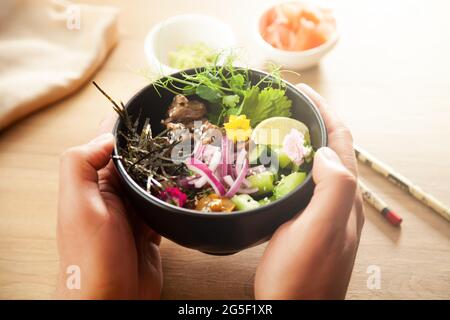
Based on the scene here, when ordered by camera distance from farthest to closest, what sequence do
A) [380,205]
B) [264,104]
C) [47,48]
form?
[47,48], [380,205], [264,104]

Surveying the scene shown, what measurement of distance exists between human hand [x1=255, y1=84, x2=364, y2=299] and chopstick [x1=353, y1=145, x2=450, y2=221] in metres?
0.38

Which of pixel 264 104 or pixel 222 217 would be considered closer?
pixel 222 217

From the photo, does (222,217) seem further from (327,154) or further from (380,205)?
(380,205)

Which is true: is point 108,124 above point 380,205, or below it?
above

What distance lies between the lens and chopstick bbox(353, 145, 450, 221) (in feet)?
3.77

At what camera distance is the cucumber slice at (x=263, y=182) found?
90 centimetres

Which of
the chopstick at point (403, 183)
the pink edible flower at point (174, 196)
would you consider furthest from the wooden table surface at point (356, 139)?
the pink edible flower at point (174, 196)

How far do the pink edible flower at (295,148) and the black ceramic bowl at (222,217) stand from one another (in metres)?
0.03

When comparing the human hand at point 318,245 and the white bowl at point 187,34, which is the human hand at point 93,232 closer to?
the human hand at point 318,245

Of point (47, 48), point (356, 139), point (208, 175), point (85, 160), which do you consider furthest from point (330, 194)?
point (47, 48)

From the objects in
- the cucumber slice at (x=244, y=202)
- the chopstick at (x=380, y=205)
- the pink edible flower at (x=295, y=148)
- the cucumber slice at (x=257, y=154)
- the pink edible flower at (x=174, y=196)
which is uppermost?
the pink edible flower at (x=295, y=148)

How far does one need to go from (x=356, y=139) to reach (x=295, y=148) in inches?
19.3

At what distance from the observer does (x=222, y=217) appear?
0.77 metres
